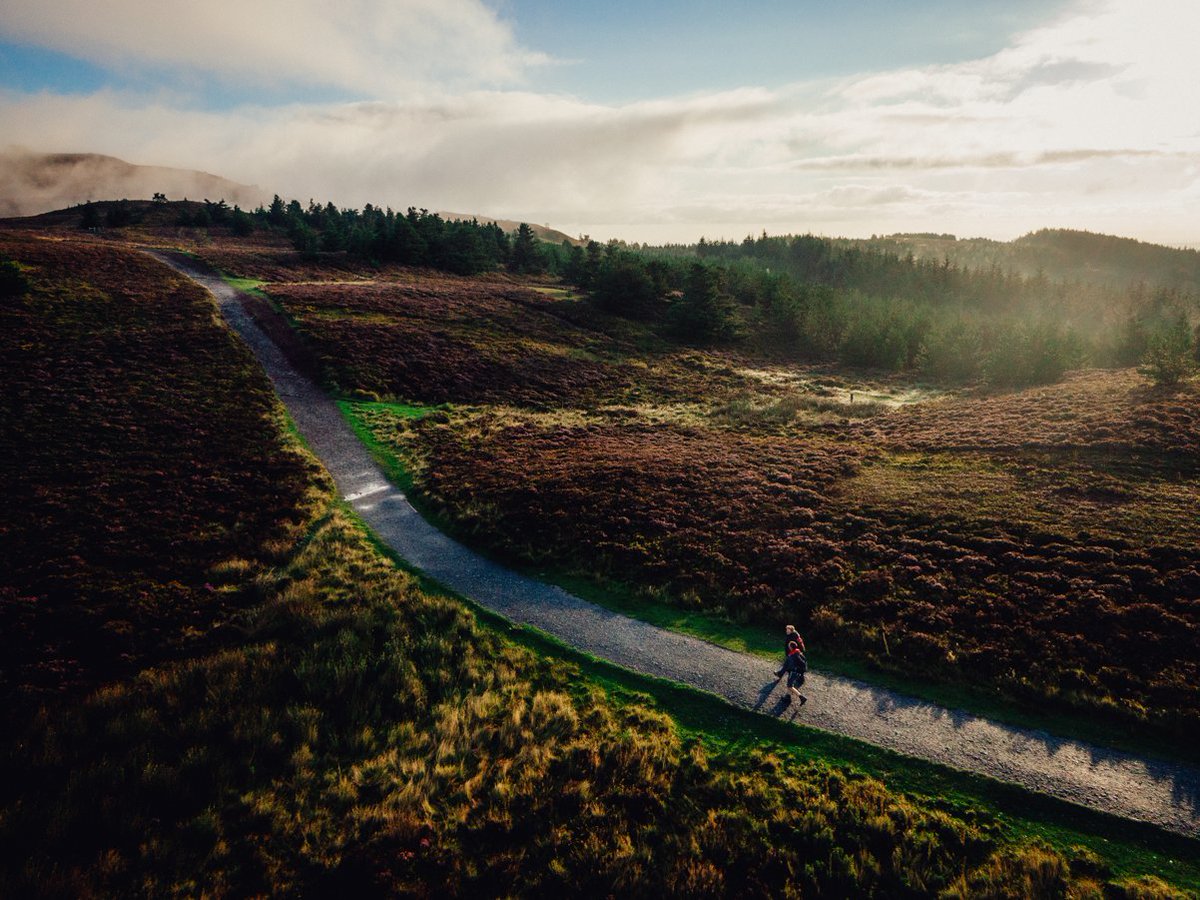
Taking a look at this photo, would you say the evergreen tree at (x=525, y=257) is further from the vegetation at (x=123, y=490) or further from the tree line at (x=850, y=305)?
the vegetation at (x=123, y=490)

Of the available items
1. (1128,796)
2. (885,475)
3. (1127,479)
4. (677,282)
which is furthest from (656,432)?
(677,282)

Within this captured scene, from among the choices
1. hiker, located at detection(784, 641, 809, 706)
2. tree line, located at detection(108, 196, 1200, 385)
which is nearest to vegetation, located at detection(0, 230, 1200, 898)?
hiker, located at detection(784, 641, 809, 706)

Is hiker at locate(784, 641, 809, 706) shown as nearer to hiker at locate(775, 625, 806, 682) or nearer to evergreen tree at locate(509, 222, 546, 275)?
hiker at locate(775, 625, 806, 682)

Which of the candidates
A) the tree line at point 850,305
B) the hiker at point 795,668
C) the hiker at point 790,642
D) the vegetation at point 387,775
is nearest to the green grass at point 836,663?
the hiker at point 790,642

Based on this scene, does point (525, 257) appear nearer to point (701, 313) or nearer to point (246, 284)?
point (701, 313)

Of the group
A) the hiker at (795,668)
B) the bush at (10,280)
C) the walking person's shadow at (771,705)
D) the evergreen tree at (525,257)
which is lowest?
the walking person's shadow at (771,705)
